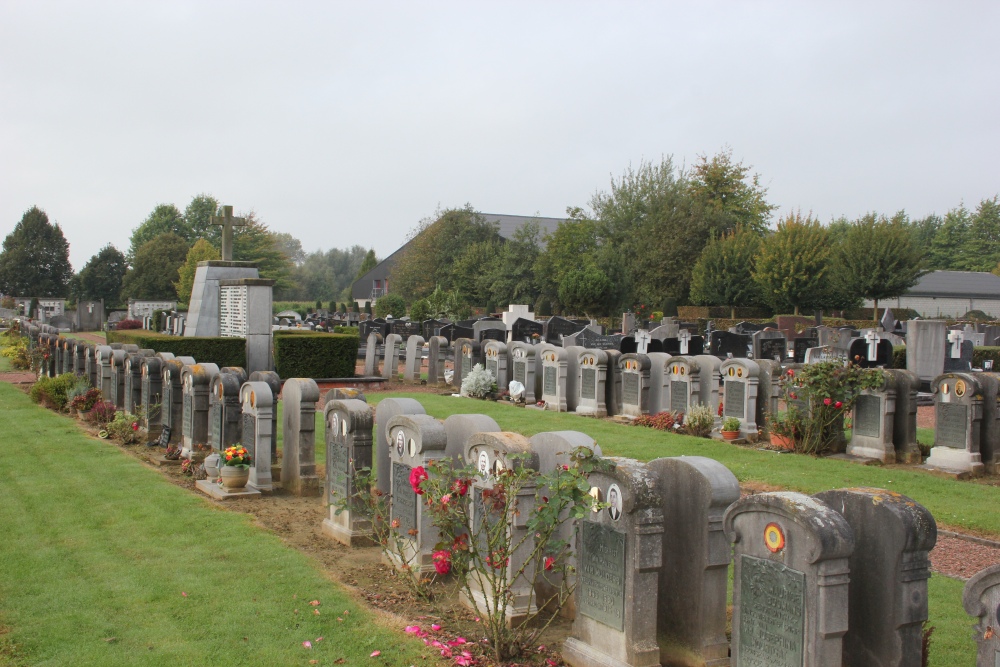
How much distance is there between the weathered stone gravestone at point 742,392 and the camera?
13.8 meters

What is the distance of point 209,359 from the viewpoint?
1973cm

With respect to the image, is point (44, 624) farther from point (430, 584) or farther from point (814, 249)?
point (814, 249)

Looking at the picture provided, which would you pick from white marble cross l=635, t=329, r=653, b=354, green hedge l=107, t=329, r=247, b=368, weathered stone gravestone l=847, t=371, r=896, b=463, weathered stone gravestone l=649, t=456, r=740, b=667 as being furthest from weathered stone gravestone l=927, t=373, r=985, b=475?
green hedge l=107, t=329, r=247, b=368

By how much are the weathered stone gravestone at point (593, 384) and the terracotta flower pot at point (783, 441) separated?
13.4 ft

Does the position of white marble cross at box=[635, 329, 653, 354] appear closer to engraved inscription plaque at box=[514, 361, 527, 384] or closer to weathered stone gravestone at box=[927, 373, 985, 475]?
engraved inscription plaque at box=[514, 361, 527, 384]

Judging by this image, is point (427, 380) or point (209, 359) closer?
point (209, 359)

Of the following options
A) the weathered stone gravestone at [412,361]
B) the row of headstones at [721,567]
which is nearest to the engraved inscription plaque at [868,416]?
the row of headstones at [721,567]

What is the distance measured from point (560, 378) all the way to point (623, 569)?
12.5m

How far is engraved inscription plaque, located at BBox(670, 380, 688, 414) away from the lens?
49.2 feet

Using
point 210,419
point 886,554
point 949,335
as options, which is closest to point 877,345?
point 949,335

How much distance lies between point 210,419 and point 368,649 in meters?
6.84

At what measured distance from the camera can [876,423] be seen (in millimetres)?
12258

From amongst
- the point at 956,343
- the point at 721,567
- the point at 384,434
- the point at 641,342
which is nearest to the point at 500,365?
the point at 641,342

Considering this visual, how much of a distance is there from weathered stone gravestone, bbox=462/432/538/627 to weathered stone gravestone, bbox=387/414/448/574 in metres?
0.60
